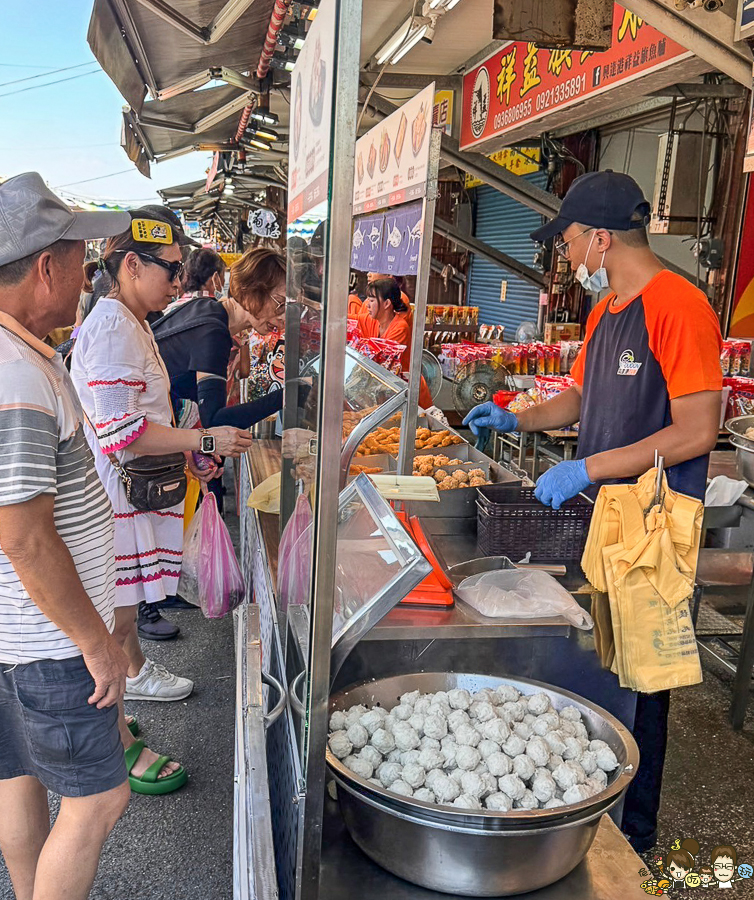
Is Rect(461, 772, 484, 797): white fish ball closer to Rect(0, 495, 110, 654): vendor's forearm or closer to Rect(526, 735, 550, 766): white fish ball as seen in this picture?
Rect(526, 735, 550, 766): white fish ball

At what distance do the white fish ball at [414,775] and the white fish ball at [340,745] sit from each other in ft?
0.42

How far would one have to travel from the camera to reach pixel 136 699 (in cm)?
368

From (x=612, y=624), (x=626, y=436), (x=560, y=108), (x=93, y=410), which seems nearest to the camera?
(x=612, y=624)

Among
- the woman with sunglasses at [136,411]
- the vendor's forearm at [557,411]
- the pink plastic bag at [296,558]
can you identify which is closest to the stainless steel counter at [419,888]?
the pink plastic bag at [296,558]

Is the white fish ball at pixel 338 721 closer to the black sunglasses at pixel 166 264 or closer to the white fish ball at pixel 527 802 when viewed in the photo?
the white fish ball at pixel 527 802

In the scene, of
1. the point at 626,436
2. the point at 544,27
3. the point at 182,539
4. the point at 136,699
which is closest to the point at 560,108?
the point at 544,27

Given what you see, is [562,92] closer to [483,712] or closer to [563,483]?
[563,483]

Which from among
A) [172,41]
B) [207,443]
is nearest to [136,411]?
[207,443]

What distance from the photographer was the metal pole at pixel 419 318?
2934 mm

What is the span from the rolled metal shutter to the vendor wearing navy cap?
25.8 ft

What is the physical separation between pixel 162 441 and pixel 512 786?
1.95 metres

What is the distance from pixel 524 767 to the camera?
1503 mm

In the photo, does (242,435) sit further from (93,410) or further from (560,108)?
(560,108)

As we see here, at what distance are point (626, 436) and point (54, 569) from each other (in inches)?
72.5
